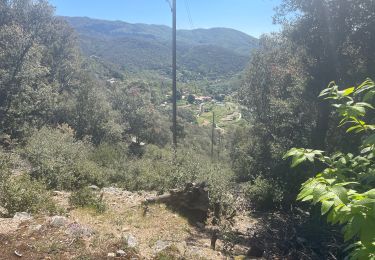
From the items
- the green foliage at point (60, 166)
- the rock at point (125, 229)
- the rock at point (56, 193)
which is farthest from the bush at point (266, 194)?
the rock at point (56, 193)

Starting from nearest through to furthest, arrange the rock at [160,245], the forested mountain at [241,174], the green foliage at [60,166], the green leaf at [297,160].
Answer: the green leaf at [297,160], the forested mountain at [241,174], the rock at [160,245], the green foliage at [60,166]

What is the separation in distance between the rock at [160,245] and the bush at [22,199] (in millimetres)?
2432

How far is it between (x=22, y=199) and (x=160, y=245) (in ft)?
10.3

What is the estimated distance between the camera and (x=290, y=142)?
13883 mm

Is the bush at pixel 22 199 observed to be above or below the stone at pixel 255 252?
above

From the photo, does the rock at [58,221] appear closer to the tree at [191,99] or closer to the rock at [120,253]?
the rock at [120,253]

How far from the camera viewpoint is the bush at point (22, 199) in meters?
7.62

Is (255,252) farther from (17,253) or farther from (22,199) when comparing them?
(22,199)

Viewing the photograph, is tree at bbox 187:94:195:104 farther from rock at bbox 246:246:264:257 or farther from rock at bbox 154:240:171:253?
rock at bbox 154:240:171:253

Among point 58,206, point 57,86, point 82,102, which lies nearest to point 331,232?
point 58,206

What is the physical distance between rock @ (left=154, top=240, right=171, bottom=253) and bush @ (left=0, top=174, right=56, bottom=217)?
2432mm

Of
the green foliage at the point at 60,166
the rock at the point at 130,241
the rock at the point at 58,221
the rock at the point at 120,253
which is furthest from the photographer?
the green foliage at the point at 60,166

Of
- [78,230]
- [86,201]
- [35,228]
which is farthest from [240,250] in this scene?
[35,228]

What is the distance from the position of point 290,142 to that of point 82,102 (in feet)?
51.9
